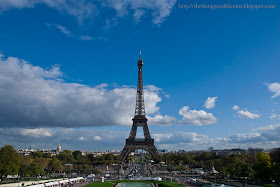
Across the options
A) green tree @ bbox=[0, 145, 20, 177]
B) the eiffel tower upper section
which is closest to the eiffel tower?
the eiffel tower upper section

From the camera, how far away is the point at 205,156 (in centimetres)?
11369

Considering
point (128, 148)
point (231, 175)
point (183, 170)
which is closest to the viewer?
point (231, 175)

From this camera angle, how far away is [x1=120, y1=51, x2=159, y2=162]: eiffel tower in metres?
90.7

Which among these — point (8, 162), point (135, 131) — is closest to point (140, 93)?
point (135, 131)

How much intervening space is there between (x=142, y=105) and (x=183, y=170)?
2743cm

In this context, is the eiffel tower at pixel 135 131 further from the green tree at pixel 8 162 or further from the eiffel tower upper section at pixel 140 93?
the green tree at pixel 8 162

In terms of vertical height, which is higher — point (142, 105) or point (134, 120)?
point (142, 105)

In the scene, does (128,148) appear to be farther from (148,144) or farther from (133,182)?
(133,182)

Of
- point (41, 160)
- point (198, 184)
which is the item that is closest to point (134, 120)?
point (41, 160)

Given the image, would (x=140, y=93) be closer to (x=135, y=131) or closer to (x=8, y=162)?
(x=135, y=131)

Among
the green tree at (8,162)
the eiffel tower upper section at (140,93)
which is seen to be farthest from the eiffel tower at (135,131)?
the green tree at (8,162)

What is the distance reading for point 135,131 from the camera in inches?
3666

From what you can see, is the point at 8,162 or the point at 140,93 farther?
the point at 140,93

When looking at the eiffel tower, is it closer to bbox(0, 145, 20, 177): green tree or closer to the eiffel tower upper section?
the eiffel tower upper section
